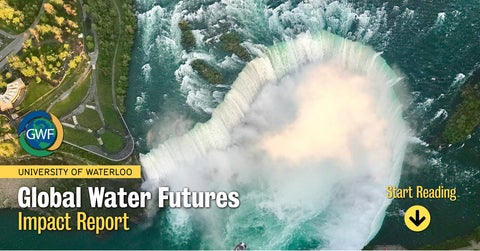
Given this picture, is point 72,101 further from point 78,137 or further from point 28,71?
point 28,71

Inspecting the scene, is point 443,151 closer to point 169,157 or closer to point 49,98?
point 169,157

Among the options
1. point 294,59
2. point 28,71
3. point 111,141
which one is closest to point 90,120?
point 111,141

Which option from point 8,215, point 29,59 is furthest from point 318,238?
point 29,59

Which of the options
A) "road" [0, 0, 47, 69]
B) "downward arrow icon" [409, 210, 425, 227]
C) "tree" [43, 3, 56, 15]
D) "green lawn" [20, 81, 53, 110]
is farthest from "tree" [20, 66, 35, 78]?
"downward arrow icon" [409, 210, 425, 227]

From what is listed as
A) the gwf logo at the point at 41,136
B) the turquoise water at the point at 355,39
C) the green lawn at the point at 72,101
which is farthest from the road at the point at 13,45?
the turquoise water at the point at 355,39

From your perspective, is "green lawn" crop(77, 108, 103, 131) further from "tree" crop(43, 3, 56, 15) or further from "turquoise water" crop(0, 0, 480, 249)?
"tree" crop(43, 3, 56, 15)
